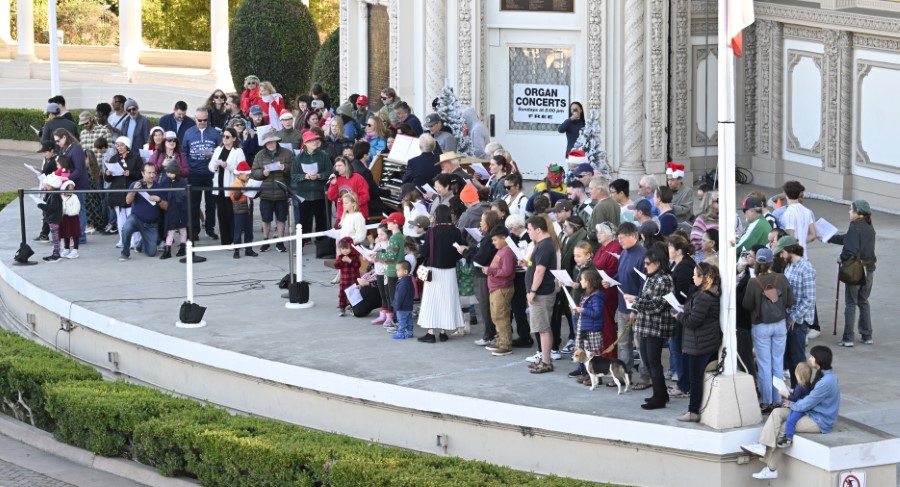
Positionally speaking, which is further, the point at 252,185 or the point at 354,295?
the point at 252,185

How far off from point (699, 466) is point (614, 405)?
1059 millimetres

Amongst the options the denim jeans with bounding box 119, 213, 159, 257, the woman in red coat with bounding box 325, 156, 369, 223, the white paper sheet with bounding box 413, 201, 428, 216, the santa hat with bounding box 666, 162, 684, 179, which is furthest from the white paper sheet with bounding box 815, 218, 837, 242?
the denim jeans with bounding box 119, 213, 159, 257

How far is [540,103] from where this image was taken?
80.5 ft

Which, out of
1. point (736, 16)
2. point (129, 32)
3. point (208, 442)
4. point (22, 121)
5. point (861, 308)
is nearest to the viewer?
point (736, 16)

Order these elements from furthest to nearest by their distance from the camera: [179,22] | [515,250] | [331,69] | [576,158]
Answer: [179,22] < [331,69] < [576,158] < [515,250]

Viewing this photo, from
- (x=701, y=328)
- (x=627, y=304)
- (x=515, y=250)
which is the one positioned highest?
(x=515, y=250)

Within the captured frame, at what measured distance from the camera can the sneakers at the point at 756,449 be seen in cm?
1234

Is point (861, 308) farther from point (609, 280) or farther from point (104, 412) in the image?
point (104, 412)

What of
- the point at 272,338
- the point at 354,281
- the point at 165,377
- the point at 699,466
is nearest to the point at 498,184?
the point at 354,281

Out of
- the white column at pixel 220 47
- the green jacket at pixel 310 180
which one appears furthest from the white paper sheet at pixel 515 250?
the white column at pixel 220 47

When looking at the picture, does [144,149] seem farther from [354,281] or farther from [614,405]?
[614,405]

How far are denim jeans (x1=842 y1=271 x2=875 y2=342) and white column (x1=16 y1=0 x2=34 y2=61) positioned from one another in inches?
1226

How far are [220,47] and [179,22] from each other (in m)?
8.56

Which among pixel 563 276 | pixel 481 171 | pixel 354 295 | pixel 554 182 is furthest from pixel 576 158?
pixel 563 276
